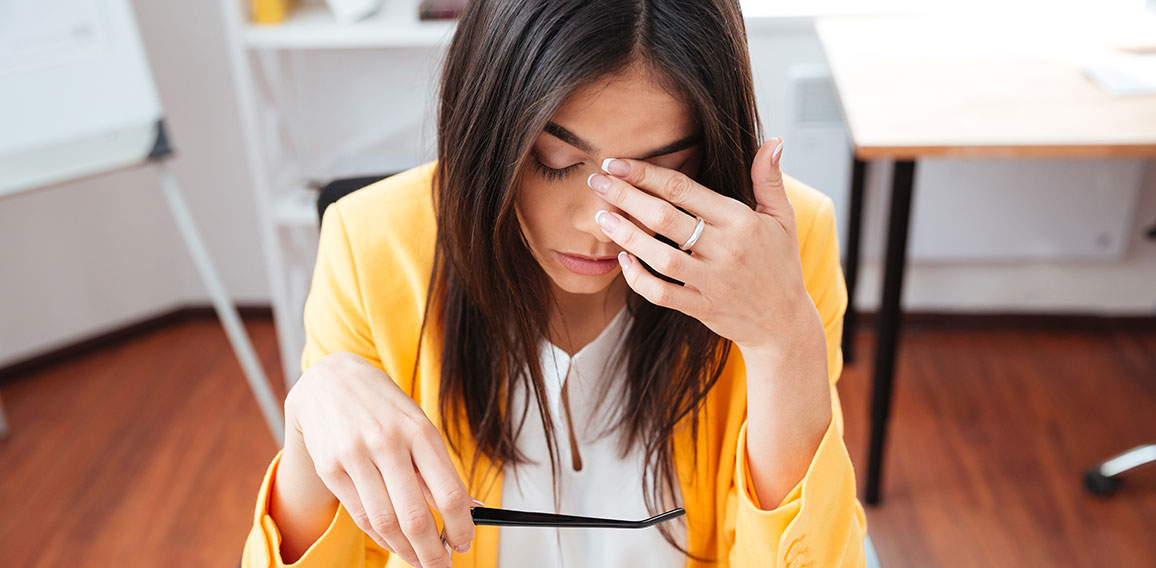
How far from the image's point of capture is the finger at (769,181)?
78cm

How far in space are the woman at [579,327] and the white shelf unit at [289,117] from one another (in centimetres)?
96

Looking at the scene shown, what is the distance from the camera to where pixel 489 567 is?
1009mm

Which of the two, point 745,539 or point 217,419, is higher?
point 745,539

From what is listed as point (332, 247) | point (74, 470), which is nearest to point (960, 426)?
point (332, 247)

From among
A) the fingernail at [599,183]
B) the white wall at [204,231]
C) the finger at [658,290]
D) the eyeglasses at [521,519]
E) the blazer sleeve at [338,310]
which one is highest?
the fingernail at [599,183]

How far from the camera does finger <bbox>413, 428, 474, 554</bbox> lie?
69cm

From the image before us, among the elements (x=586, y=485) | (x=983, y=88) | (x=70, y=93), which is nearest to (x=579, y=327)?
(x=586, y=485)

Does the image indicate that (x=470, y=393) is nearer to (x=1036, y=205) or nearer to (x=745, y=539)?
(x=745, y=539)

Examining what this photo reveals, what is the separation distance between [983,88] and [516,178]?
1.18 meters

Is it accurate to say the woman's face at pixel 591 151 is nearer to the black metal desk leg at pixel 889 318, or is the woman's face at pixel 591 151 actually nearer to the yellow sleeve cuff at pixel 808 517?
the yellow sleeve cuff at pixel 808 517

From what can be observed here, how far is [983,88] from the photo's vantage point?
1.66m

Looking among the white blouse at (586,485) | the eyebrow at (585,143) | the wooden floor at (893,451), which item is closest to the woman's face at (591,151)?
the eyebrow at (585,143)

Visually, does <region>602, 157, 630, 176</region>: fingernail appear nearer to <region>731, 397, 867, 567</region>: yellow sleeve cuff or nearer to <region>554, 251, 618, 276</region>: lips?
<region>554, 251, 618, 276</region>: lips

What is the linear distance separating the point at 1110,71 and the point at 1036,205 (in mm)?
693
